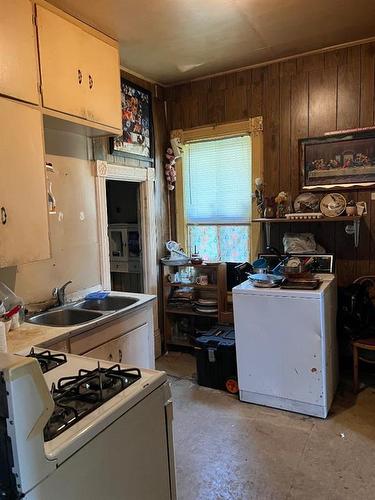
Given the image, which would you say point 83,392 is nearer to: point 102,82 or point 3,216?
point 3,216

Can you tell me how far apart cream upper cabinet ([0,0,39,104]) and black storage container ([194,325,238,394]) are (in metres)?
2.16

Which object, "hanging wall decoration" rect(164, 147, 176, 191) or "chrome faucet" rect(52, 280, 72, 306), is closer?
"chrome faucet" rect(52, 280, 72, 306)

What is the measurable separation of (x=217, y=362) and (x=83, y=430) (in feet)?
7.17

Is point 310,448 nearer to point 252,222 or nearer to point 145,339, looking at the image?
point 145,339

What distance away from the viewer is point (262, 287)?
113 inches

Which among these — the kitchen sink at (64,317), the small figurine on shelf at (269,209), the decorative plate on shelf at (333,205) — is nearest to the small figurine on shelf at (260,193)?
the small figurine on shelf at (269,209)

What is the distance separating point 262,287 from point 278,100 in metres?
1.77

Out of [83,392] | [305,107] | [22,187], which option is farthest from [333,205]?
[83,392]

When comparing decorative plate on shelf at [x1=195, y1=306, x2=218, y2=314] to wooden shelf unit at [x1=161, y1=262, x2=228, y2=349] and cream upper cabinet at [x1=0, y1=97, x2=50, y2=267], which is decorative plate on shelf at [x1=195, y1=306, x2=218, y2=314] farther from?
cream upper cabinet at [x1=0, y1=97, x2=50, y2=267]

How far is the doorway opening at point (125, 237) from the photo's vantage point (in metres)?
4.09

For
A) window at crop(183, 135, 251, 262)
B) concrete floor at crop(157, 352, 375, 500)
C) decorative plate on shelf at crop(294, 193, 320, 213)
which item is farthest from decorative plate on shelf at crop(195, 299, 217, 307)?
decorative plate on shelf at crop(294, 193, 320, 213)

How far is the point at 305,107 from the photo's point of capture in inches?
133

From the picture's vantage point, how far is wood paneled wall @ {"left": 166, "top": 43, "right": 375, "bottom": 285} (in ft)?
10.5

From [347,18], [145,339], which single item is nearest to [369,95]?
[347,18]
